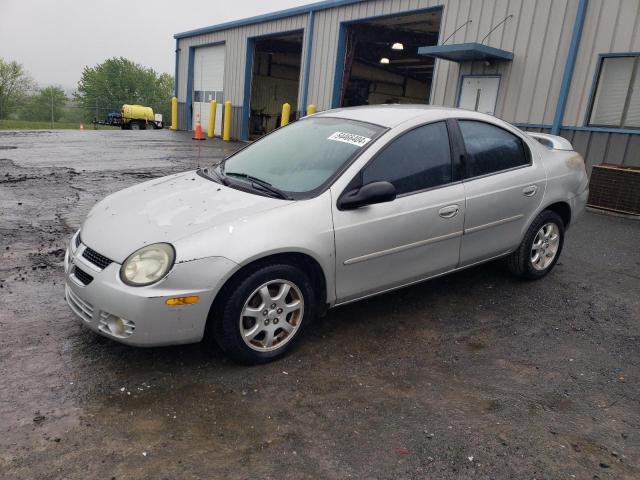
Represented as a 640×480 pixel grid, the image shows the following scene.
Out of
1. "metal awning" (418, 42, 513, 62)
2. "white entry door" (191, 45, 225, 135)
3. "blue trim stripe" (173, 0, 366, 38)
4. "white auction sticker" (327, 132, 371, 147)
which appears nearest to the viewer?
"white auction sticker" (327, 132, 371, 147)

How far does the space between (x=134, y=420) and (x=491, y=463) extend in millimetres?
1761

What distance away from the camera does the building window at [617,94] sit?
938 centimetres

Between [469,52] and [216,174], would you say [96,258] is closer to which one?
[216,174]

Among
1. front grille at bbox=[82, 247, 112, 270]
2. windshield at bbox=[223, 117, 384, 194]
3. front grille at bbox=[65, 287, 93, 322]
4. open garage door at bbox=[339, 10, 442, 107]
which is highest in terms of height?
open garage door at bbox=[339, 10, 442, 107]

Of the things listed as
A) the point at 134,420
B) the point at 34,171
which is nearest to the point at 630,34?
the point at 134,420

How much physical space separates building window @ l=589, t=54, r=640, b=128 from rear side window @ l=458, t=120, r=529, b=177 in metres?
6.64

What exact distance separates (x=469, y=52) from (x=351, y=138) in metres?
8.41

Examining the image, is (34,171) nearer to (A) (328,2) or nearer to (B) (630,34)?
(A) (328,2)

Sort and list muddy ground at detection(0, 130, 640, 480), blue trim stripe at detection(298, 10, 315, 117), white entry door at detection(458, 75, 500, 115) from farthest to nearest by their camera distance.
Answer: blue trim stripe at detection(298, 10, 315, 117), white entry door at detection(458, 75, 500, 115), muddy ground at detection(0, 130, 640, 480)

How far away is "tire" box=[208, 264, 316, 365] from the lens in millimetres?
2893

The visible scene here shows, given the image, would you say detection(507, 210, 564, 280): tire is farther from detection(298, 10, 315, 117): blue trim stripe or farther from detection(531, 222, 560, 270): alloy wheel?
detection(298, 10, 315, 117): blue trim stripe

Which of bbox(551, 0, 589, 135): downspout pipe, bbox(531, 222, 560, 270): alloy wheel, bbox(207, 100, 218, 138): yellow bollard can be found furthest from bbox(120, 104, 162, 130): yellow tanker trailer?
bbox(531, 222, 560, 270): alloy wheel

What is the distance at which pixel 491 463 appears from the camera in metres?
2.37

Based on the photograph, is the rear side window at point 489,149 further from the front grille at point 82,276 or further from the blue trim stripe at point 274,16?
the blue trim stripe at point 274,16
